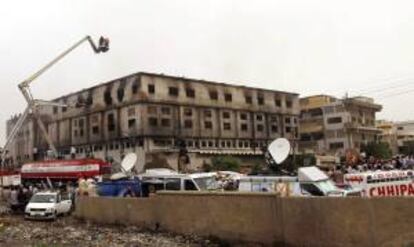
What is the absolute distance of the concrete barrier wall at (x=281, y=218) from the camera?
645 inches

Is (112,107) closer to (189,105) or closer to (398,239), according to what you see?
(189,105)

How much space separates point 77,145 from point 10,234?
258 feet

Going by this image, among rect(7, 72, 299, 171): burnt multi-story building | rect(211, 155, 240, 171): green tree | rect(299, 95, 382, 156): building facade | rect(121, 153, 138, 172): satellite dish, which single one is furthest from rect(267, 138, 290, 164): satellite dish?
rect(299, 95, 382, 156): building facade

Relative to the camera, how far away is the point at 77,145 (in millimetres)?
103750

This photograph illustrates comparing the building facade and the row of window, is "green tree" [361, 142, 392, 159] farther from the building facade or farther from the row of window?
the row of window

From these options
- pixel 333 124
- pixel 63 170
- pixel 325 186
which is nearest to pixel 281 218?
pixel 325 186

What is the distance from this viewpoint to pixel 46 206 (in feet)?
108

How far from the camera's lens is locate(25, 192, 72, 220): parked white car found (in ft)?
107

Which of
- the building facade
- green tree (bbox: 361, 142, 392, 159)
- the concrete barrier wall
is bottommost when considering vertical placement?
the concrete barrier wall

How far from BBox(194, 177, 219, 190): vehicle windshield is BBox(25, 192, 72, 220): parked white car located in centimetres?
840

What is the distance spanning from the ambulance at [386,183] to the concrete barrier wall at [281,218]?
6.72 meters

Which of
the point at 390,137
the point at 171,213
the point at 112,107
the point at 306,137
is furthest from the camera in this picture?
the point at 390,137

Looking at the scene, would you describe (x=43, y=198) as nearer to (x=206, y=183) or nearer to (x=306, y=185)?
(x=206, y=183)

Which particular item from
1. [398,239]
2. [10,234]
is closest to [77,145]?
[10,234]
